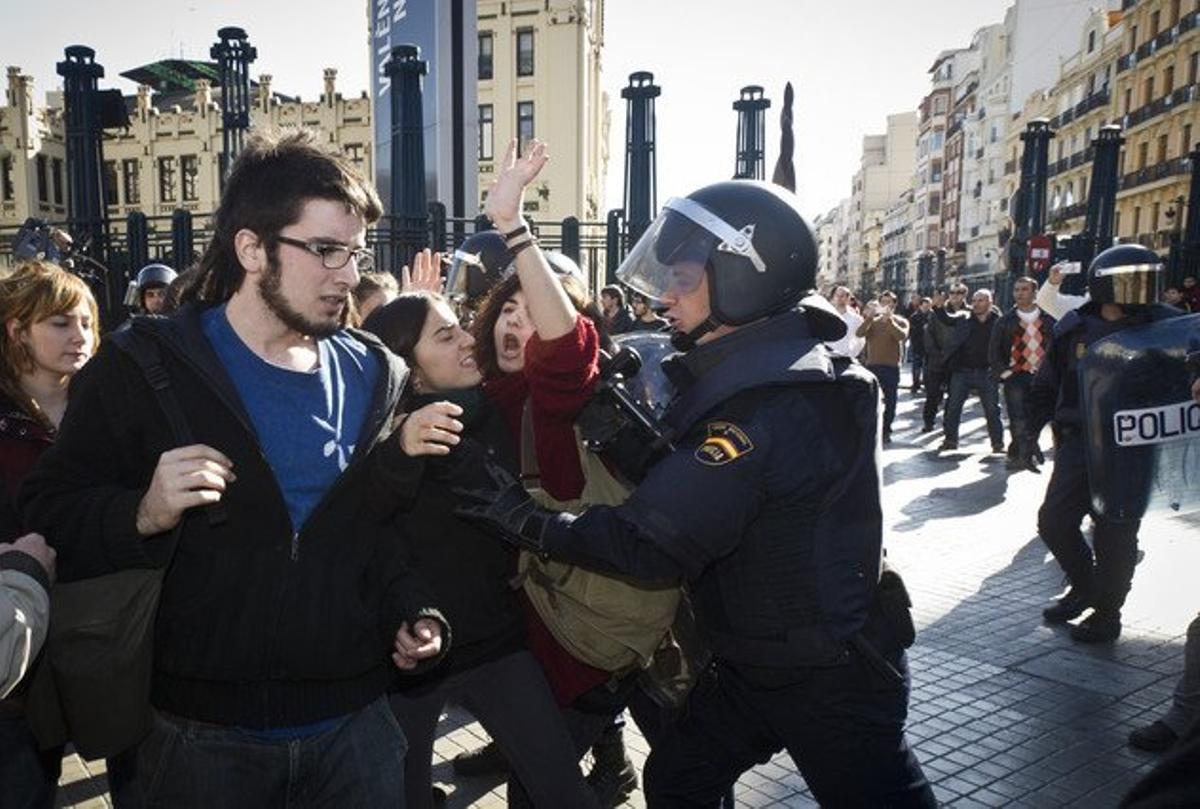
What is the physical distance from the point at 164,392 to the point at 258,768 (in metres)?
0.83

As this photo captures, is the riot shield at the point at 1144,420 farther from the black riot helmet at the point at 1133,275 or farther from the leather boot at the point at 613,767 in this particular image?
the leather boot at the point at 613,767

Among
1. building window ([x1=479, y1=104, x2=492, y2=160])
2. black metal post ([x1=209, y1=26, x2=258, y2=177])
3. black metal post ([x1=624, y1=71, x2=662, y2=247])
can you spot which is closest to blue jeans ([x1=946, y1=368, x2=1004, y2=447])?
black metal post ([x1=624, y1=71, x2=662, y2=247])

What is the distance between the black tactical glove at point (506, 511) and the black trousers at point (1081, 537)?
4106mm

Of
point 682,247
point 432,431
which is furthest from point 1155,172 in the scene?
point 432,431

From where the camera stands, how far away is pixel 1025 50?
63812 mm

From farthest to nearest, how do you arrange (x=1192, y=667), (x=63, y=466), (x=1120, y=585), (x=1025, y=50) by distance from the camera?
(x=1025, y=50), (x=1120, y=585), (x=1192, y=667), (x=63, y=466)

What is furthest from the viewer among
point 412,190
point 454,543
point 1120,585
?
point 412,190

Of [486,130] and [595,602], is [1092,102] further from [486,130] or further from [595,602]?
[595,602]

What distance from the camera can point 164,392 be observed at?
1.85m

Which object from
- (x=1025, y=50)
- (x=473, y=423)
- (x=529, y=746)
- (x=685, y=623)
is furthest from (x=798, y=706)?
(x=1025, y=50)

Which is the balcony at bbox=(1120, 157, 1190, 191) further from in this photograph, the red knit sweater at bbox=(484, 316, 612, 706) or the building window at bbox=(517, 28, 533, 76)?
the red knit sweater at bbox=(484, 316, 612, 706)

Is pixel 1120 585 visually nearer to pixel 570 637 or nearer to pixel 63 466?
pixel 570 637

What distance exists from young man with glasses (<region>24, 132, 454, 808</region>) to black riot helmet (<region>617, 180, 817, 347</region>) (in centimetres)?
84

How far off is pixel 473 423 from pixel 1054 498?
4199mm
